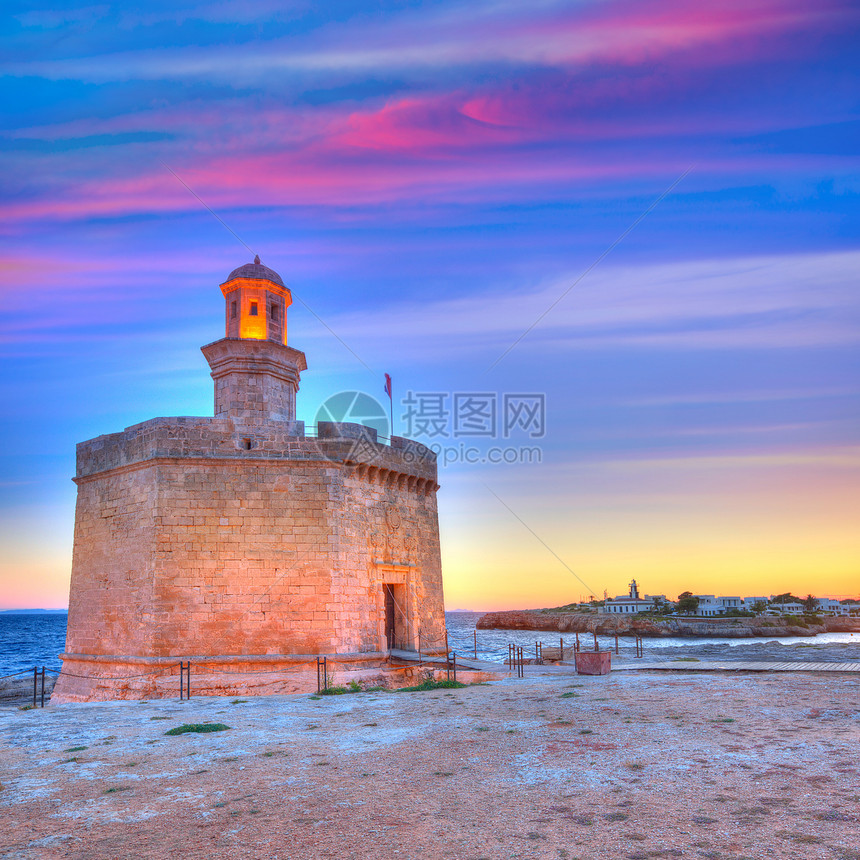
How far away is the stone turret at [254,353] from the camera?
21812 mm

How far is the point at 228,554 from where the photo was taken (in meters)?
18.4

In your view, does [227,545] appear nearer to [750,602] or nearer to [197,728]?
[197,728]

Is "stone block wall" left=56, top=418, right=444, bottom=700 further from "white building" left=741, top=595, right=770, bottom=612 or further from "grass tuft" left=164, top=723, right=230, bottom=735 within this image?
"white building" left=741, top=595, right=770, bottom=612

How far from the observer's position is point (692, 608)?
362 ft

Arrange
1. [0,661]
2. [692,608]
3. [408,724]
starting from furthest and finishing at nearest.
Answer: [692,608] < [0,661] < [408,724]

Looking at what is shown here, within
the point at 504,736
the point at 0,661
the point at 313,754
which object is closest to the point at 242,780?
the point at 313,754

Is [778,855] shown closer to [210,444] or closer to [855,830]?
[855,830]

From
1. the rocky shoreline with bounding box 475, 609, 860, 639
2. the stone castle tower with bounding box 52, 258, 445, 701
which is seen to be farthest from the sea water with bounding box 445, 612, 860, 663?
the stone castle tower with bounding box 52, 258, 445, 701

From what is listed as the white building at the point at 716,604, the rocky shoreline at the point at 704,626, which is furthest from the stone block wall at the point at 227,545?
the white building at the point at 716,604

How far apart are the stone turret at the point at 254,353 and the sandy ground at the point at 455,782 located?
1126cm

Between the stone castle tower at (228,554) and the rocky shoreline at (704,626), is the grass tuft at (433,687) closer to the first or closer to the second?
the stone castle tower at (228,554)

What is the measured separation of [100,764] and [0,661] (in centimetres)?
5840

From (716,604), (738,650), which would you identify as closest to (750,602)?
(716,604)

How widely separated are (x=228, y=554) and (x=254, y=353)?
267 inches
